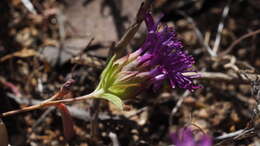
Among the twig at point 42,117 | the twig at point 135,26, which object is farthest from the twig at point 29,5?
the twig at point 135,26

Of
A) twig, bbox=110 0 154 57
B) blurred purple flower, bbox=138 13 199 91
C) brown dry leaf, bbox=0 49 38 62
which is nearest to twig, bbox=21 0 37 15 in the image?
brown dry leaf, bbox=0 49 38 62

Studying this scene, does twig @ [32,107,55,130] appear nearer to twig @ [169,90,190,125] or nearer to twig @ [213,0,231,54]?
twig @ [169,90,190,125]

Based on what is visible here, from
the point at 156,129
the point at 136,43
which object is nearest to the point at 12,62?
the point at 136,43

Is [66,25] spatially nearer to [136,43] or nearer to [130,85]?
[136,43]

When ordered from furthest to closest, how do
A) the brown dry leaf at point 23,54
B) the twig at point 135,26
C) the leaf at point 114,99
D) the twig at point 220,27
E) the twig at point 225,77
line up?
the twig at point 220,27 → the brown dry leaf at point 23,54 → the twig at point 225,77 → the twig at point 135,26 → the leaf at point 114,99

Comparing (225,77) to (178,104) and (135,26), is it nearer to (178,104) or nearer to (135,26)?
(178,104)

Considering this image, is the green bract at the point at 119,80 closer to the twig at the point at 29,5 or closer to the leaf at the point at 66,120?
the leaf at the point at 66,120

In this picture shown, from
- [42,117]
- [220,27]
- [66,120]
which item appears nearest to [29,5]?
[42,117]
